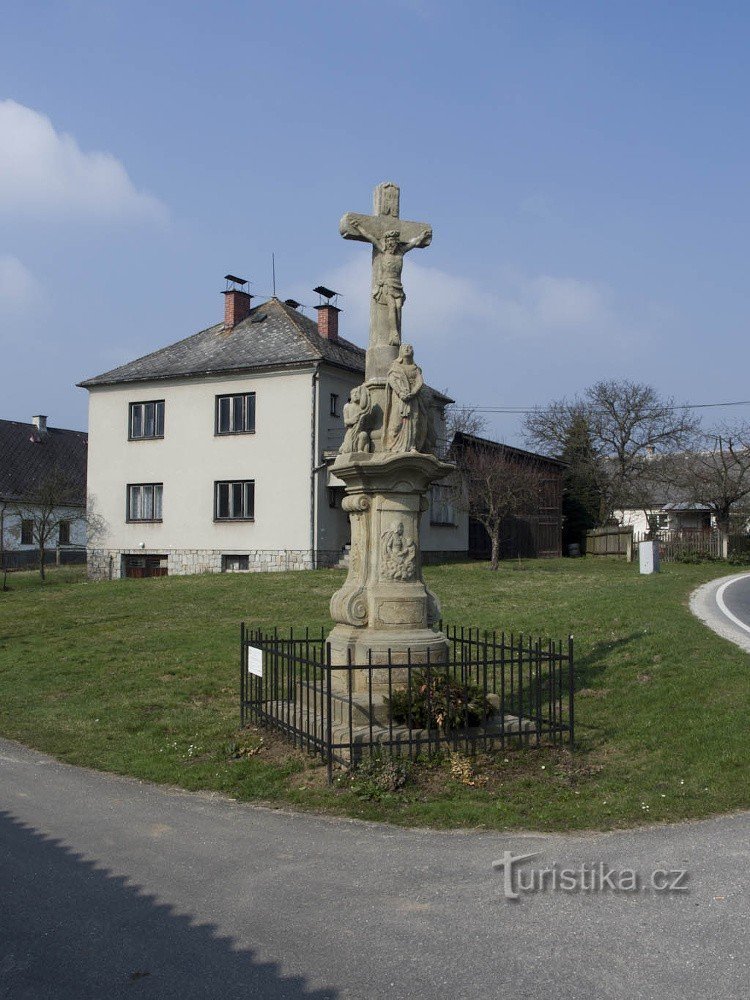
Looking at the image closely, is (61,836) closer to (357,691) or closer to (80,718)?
(357,691)

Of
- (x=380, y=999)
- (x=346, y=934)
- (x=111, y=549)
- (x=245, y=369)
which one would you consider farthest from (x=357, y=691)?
(x=111, y=549)

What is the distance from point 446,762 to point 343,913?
2901 mm

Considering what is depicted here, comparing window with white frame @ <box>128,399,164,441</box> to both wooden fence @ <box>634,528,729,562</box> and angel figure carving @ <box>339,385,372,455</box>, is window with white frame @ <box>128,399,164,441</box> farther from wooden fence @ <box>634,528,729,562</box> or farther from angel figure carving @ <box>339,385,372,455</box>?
angel figure carving @ <box>339,385,372,455</box>

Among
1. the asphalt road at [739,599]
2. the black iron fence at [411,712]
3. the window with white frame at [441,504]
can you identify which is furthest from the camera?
the window with white frame at [441,504]

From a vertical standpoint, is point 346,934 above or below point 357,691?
below

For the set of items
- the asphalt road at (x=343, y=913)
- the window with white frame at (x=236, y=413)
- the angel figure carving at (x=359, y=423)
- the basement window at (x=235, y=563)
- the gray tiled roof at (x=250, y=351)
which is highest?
the gray tiled roof at (x=250, y=351)

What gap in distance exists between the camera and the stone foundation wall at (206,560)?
29719mm

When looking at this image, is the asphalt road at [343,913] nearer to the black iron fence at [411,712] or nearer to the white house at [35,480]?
the black iron fence at [411,712]

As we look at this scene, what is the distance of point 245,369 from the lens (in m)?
30.6

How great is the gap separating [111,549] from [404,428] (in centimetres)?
2651

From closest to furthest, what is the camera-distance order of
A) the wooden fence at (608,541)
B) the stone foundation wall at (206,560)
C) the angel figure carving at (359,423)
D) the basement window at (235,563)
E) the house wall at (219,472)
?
1. the angel figure carving at (359,423)
2. the stone foundation wall at (206,560)
3. the house wall at (219,472)
4. the basement window at (235,563)
5. the wooden fence at (608,541)

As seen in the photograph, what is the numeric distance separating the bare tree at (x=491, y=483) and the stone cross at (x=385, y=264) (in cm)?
2068

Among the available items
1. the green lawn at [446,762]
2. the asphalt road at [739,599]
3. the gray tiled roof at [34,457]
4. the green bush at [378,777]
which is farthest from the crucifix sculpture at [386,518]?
the gray tiled roof at [34,457]

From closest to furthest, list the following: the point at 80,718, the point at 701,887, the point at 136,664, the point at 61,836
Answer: the point at 701,887 < the point at 61,836 < the point at 80,718 < the point at 136,664
